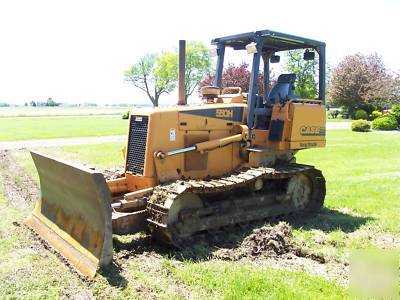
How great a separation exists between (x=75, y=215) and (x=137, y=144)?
1531 mm

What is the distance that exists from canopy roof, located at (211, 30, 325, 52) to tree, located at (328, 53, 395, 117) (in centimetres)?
4222

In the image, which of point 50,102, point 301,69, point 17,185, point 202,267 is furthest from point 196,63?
point 50,102

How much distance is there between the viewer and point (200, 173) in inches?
304

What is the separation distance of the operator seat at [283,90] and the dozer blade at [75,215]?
4325 mm

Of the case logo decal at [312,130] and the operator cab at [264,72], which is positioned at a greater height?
the operator cab at [264,72]

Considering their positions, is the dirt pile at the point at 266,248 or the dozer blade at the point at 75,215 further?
the dirt pile at the point at 266,248

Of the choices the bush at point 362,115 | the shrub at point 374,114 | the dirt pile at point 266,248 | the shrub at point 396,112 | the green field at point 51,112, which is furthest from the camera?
the green field at point 51,112

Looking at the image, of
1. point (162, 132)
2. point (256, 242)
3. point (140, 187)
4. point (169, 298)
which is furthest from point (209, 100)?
point (169, 298)

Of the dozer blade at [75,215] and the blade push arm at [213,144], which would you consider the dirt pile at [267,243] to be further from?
the dozer blade at [75,215]

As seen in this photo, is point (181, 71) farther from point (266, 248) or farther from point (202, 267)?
point (202, 267)

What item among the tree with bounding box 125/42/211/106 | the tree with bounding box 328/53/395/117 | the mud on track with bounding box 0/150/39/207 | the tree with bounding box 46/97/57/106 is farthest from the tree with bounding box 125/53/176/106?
the tree with bounding box 46/97/57/106

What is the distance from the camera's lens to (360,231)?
7496mm

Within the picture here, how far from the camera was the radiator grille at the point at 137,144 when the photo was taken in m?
7.19

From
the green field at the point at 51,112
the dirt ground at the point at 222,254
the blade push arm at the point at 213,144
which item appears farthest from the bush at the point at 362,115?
the green field at the point at 51,112
